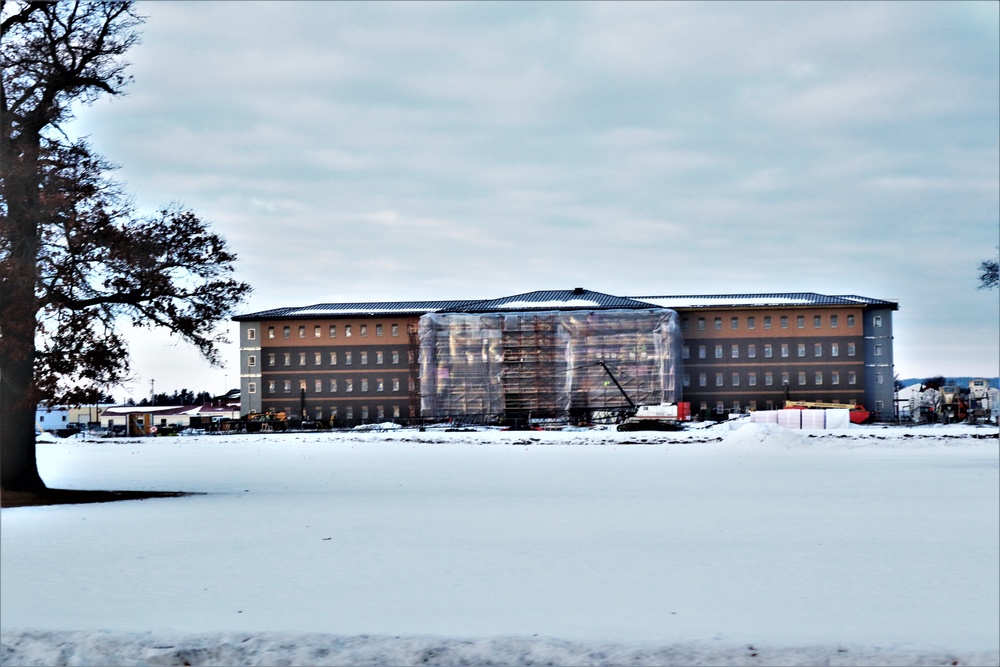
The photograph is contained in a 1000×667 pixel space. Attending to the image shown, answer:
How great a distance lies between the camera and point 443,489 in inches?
952

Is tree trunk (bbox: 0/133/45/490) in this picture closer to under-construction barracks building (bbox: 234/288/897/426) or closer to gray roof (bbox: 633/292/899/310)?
under-construction barracks building (bbox: 234/288/897/426)

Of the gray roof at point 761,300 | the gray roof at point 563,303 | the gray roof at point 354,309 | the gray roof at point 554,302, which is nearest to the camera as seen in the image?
the gray roof at point 554,302

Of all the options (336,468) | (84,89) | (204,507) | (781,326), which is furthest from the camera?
(781,326)

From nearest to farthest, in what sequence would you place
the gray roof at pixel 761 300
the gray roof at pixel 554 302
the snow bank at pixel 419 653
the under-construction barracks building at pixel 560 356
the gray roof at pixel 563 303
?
1. the snow bank at pixel 419 653
2. the under-construction barracks building at pixel 560 356
3. the gray roof at pixel 554 302
4. the gray roof at pixel 563 303
5. the gray roof at pixel 761 300

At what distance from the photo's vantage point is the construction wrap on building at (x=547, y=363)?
109 metres

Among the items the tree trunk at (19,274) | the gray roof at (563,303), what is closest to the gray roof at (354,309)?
the gray roof at (563,303)

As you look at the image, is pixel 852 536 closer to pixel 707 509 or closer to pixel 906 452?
pixel 707 509

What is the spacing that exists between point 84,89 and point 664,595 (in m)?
18.4

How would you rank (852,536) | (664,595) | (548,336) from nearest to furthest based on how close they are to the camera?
(664,595) → (852,536) → (548,336)

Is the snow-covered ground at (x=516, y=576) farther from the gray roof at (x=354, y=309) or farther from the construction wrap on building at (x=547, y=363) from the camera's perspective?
the gray roof at (x=354, y=309)

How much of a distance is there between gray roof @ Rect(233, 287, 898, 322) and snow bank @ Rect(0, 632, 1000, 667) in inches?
4269

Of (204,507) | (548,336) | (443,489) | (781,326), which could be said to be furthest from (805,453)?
(781,326)

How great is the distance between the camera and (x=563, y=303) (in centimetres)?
11994

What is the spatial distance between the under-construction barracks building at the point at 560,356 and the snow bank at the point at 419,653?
9689cm
